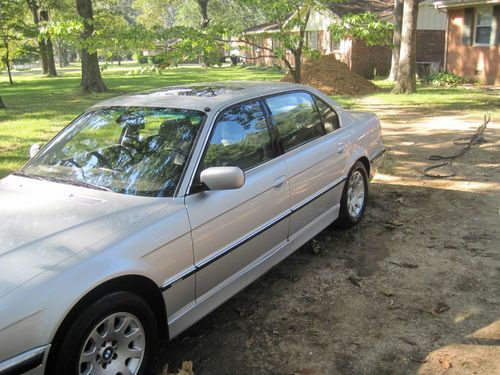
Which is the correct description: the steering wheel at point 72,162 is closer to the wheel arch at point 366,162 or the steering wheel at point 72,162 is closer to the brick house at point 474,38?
Answer: the wheel arch at point 366,162

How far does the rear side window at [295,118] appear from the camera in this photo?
13.5ft

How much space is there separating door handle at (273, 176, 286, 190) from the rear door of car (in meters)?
0.11

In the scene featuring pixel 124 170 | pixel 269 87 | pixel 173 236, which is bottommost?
pixel 173 236

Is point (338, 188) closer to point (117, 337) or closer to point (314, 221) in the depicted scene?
point (314, 221)

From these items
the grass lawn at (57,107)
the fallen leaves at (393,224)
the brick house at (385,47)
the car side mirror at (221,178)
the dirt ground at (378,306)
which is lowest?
the dirt ground at (378,306)

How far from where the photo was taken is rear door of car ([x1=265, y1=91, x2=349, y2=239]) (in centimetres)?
407

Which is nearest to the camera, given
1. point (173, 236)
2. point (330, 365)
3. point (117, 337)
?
point (117, 337)

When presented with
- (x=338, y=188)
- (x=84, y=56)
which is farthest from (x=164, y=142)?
(x=84, y=56)

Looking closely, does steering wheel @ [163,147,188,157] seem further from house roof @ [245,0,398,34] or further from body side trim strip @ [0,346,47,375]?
house roof @ [245,0,398,34]

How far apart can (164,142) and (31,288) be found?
1.46m

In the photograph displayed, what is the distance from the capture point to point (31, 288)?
222 centimetres

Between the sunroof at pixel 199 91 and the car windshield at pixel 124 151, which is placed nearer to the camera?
the car windshield at pixel 124 151

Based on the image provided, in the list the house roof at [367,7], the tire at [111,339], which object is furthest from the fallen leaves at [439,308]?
the house roof at [367,7]

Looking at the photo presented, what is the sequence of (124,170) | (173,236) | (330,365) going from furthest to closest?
1. (124,170)
2. (330,365)
3. (173,236)
